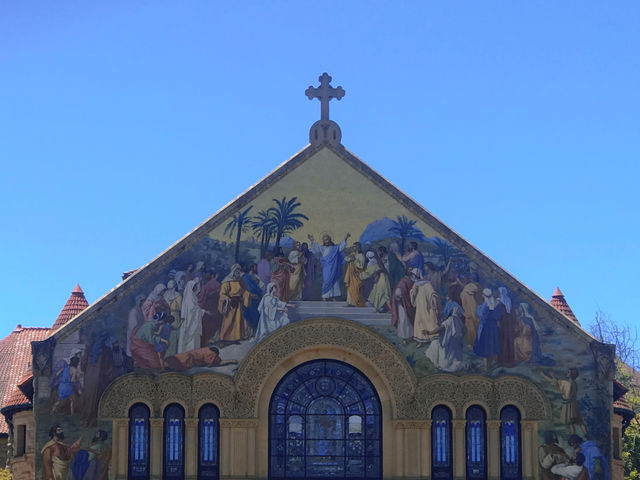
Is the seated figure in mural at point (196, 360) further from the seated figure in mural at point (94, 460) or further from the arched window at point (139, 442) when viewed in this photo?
the seated figure in mural at point (94, 460)

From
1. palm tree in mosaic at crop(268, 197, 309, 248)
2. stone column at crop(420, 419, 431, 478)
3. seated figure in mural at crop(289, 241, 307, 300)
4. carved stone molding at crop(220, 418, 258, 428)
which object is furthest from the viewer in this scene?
palm tree in mosaic at crop(268, 197, 309, 248)

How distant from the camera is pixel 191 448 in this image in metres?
37.8

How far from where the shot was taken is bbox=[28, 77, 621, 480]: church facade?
124ft

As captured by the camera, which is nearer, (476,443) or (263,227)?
(476,443)

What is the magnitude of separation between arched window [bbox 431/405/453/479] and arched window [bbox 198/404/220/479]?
5.53 m

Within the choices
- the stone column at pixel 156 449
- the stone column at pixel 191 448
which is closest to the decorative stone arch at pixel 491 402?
the stone column at pixel 191 448

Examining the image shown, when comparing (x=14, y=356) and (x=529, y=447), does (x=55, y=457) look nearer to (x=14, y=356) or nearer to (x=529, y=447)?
(x=529, y=447)

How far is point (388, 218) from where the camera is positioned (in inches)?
1550

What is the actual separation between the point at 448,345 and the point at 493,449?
9.51 feet

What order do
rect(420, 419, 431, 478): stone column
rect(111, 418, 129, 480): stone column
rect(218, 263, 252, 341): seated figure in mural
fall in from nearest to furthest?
rect(111, 418, 129, 480): stone column, rect(420, 419, 431, 478): stone column, rect(218, 263, 252, 341): seated figure in mural

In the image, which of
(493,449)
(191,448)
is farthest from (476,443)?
(191,448)

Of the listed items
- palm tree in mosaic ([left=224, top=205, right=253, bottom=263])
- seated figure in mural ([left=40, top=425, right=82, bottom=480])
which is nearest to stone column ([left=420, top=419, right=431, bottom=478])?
palm tree in mosaic ([left=224, top=205, right=253, bottom=263])

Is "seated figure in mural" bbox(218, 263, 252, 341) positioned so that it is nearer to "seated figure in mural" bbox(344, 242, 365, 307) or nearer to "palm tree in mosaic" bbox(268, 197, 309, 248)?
"palm tree in mosaic" bbox(268, 197, 309, 248)

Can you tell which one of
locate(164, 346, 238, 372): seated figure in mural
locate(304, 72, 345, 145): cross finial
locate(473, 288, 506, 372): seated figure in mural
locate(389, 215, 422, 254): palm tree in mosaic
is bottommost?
locate(164, 346, 238, 372): seated figure in mural
